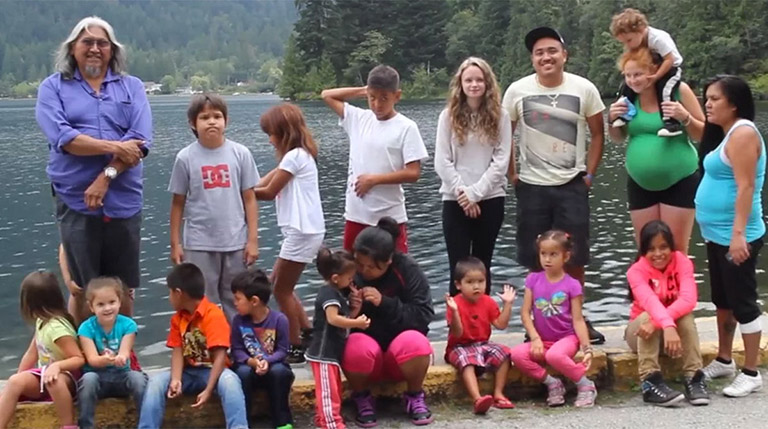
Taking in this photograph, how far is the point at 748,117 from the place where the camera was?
470cm

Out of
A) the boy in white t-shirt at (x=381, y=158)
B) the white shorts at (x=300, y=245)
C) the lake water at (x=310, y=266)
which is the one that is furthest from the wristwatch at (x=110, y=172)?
the lake water at (x=310, y=266)

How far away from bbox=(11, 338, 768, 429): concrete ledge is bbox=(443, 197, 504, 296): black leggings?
0.66 m

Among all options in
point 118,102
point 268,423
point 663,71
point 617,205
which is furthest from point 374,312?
point 617,205

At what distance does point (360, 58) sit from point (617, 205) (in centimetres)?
7888

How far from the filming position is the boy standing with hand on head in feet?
14.6

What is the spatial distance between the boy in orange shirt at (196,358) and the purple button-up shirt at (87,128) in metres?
0.58

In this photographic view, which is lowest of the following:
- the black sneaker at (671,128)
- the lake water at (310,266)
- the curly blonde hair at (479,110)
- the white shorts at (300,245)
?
the lake water at (310,266)

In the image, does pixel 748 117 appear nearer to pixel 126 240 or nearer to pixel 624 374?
pixel 624 374

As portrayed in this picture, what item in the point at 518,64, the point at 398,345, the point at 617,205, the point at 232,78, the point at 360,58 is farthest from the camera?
the point at 232,78

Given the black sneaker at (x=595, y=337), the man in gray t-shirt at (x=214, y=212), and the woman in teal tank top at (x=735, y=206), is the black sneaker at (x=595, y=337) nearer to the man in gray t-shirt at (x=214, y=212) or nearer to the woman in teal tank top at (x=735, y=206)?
the woman in teal tank top at (x=735, y=206)

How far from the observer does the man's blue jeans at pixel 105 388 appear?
14.0ft

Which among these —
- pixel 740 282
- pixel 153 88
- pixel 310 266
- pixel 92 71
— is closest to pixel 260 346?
pixel 92 71

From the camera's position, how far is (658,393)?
4.68m

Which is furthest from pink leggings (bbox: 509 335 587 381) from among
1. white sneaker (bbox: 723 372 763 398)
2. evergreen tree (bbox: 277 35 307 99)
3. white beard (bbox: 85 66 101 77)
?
evergreen tree (bbox: 277 35 307 99)
